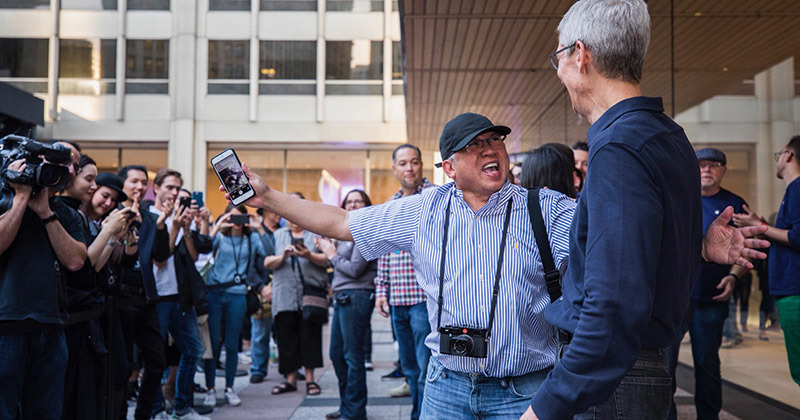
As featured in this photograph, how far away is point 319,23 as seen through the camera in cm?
2188

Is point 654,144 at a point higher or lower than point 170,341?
higher

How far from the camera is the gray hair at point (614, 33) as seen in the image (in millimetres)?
1858

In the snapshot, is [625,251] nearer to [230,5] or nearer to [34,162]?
[34,162]

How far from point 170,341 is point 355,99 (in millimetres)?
16082

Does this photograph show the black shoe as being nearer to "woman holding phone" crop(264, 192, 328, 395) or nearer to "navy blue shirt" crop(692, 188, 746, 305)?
"woman holding phone" crop(264, 192, 328, 395)

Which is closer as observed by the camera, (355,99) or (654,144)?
(654,144)

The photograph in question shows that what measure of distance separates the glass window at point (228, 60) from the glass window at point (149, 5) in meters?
1.83

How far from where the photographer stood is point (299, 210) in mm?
2758

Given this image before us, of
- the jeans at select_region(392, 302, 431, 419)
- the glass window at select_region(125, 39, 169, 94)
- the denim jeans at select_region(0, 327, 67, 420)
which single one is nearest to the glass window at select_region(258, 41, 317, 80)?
the glass window at select_region(125, 39, 169, 94)

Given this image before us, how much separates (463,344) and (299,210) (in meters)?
0.82

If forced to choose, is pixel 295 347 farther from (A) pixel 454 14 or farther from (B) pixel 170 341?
(A) pixel 454 14

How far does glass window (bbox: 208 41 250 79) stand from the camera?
2186 centimetres

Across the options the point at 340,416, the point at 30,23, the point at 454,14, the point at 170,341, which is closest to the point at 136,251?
the point at 170,341

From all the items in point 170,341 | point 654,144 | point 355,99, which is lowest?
point 170,341
